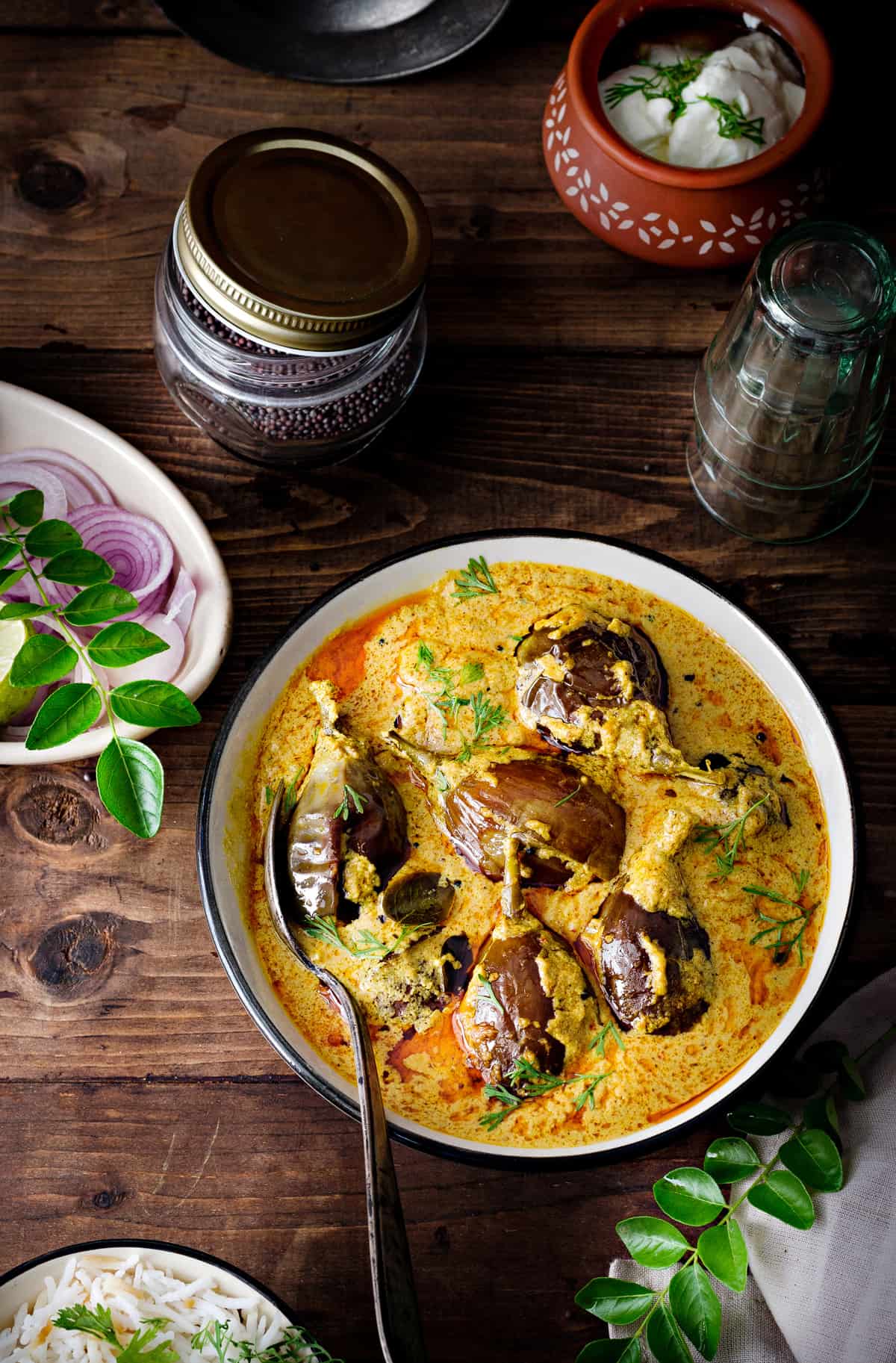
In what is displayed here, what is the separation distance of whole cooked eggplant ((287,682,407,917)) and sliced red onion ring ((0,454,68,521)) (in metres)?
0.55

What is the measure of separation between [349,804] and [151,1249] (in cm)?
64

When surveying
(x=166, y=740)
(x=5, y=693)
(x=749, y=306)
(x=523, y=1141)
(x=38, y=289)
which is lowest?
(x=523, y=1141)

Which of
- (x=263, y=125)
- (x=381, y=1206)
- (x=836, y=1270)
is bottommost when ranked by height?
(x=836, y=1270)

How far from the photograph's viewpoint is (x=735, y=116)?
5.84ft

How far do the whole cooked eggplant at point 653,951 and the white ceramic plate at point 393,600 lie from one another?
125 millimetres

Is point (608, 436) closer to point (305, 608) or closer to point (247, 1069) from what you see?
point (305, 608)

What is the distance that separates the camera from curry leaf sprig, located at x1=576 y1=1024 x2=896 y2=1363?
153cm

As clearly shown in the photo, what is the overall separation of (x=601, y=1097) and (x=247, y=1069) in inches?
20.3

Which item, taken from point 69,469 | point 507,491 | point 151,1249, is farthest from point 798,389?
point 151,1249

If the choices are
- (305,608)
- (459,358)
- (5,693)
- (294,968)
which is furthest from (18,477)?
(294,968)

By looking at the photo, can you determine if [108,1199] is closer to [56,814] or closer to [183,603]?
[56,814]

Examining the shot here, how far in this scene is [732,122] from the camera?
179cm

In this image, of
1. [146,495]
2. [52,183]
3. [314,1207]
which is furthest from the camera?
[52,183]

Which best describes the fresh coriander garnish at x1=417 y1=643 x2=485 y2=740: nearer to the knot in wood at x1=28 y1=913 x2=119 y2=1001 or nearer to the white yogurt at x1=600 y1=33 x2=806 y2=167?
the knot in wood at x1=28 y1=913 x2=119 y2=1001
